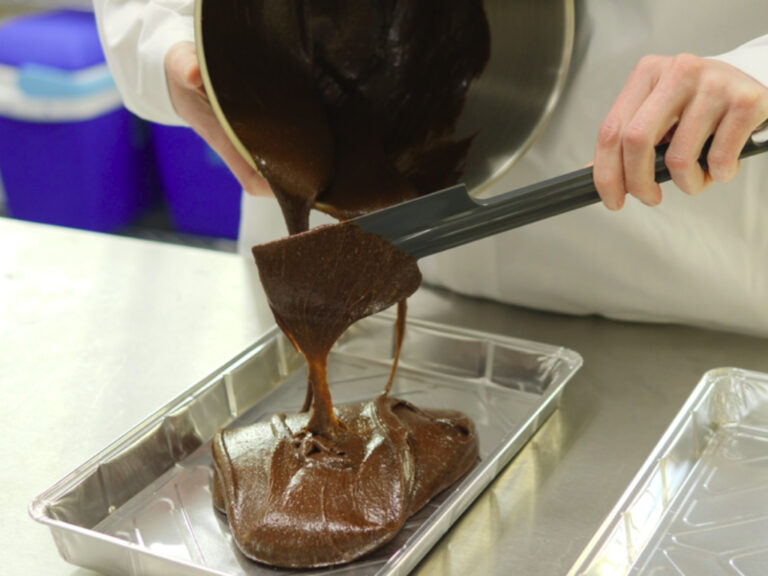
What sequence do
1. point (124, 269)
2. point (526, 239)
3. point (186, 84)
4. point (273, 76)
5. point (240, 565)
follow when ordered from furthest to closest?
point (124, 269) → point (526, 239) → point (186, 84) → point (273, 76) → point (240, 565)

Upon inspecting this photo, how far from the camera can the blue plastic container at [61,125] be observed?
3584 millimetres

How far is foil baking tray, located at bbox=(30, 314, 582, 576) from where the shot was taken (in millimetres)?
1009

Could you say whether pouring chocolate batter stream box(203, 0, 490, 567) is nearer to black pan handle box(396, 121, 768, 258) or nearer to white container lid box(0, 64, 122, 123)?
black pan handle box(396, 121, 768, 258)

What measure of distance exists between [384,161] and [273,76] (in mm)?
184

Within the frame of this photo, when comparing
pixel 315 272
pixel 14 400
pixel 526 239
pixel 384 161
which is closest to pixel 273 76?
pixel 384 161

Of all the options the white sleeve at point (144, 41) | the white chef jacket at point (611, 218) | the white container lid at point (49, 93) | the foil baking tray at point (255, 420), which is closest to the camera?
the foil baking tray at point (255, 420)

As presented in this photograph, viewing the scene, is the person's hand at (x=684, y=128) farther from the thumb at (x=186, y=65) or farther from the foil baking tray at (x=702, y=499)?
the thumb at (x=186, y=65)

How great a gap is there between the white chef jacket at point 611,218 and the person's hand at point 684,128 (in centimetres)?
27

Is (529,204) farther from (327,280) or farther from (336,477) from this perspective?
(336,477)

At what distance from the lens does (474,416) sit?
4.50 ft

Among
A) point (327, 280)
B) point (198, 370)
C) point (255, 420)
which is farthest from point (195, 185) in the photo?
point (327, 280)

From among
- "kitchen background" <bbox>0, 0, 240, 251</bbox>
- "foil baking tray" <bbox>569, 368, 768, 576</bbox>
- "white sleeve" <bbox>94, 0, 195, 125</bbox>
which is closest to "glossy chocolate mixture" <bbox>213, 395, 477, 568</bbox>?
"foil baking tray" <bbox>569, 368, 768, 576</bbox>

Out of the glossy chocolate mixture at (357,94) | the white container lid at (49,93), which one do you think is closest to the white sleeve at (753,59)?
the glossy chocolate mixture at (357,94)

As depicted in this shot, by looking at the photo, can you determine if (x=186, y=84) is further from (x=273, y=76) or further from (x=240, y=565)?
(x=240, y=565)
